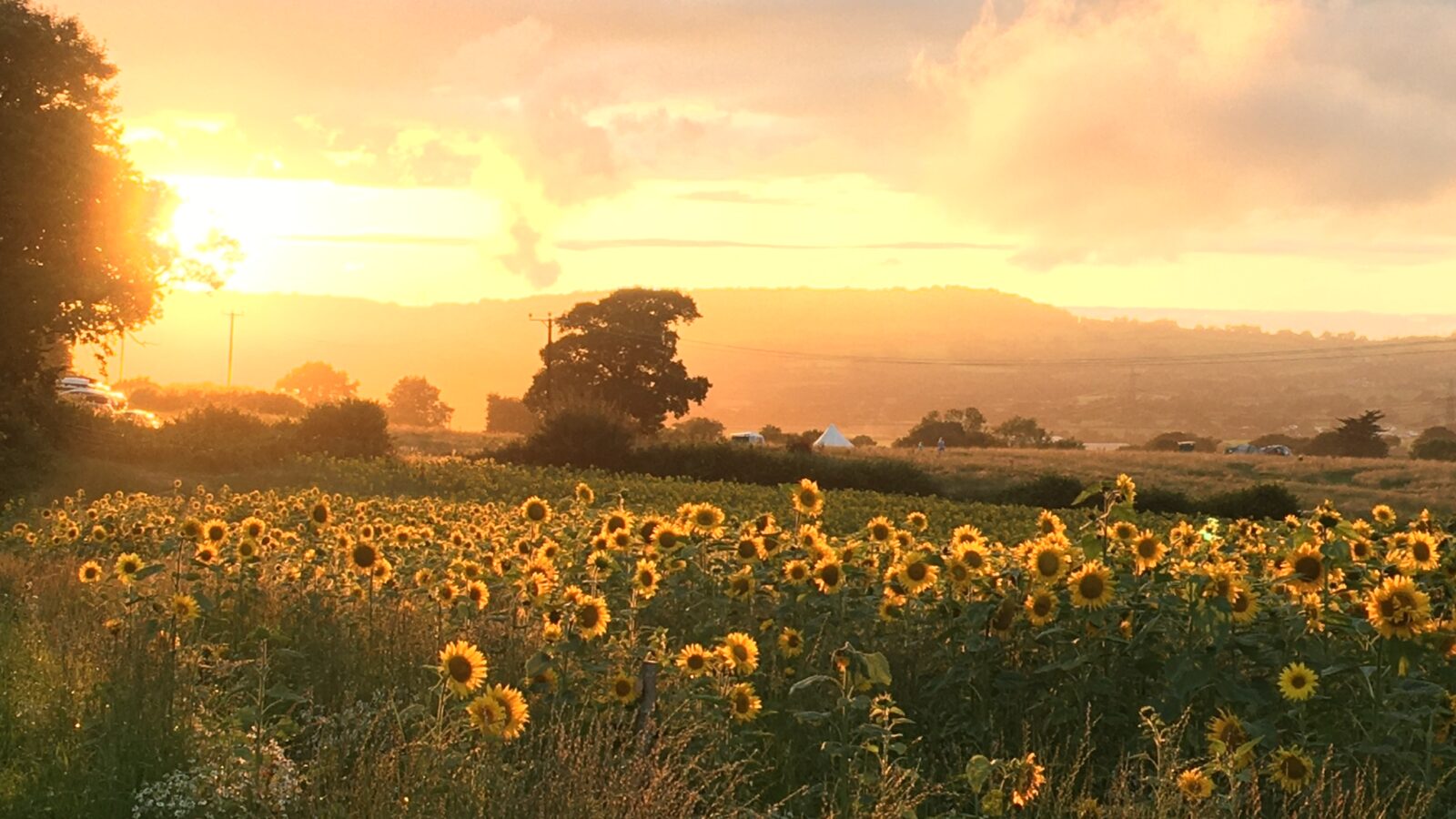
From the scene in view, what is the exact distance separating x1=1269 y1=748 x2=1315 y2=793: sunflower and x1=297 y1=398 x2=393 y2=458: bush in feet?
101

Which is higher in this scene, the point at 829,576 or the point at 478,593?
the point at 829,576

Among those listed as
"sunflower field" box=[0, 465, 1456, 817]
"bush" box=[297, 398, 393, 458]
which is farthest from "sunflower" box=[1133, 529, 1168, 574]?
"bush" box=[297, 398, 393, 458]

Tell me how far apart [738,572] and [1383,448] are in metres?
78.9

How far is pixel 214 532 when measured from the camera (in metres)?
8.52

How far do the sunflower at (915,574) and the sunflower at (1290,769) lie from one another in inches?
72.0

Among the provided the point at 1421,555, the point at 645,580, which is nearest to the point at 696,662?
the point at 645,580

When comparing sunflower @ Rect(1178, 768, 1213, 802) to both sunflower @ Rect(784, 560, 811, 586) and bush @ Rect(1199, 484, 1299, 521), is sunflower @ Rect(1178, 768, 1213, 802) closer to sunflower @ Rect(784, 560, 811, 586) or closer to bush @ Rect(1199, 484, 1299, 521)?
sunflower @ Rect(784, 560, 811, 586)

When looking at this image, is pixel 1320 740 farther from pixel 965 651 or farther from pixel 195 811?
pixel 195 811

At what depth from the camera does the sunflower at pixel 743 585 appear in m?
7.14

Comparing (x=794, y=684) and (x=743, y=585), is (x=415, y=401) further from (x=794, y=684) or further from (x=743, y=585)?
(x=794, y=684)

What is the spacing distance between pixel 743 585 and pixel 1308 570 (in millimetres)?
2622

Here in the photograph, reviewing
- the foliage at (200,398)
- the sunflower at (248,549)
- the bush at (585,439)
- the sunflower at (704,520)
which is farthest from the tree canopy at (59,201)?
the foliage at (200,398)

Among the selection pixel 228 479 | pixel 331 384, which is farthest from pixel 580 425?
pixel 331 384

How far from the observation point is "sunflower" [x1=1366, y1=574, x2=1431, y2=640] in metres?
5.88
